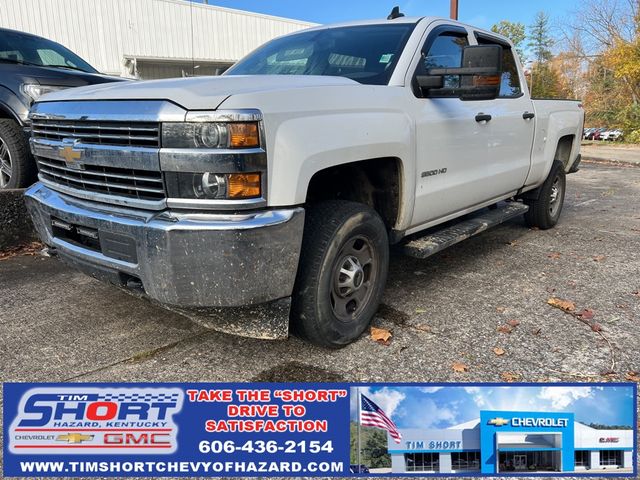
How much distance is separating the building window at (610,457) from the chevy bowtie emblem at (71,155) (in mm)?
2839

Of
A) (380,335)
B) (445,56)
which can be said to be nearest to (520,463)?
(380,335)

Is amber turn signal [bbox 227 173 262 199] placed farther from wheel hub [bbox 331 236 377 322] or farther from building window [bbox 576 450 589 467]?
building window [bbox 576 450 589 467]

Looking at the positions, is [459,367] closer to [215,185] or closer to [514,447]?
[514,447]

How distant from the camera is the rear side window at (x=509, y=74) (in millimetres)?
4949

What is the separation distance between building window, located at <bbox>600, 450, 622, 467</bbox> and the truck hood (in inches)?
84.6

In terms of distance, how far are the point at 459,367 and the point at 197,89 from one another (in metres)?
1.99

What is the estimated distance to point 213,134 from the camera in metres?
2.40

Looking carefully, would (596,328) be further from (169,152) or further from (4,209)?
(4,209)

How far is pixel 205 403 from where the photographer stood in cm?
248

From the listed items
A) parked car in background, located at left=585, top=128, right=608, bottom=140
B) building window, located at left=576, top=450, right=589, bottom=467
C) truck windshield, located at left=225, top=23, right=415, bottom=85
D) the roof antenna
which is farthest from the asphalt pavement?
parked car in background, located at left=585, top=128, right=608, bottom=140

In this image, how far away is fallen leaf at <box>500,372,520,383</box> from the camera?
9.39ft

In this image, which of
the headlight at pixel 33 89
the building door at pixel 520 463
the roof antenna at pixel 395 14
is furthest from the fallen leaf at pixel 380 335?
the headlight at pixel 33 89

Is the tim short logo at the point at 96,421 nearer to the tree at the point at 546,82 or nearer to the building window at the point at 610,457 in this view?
the building window at the point at 610,457

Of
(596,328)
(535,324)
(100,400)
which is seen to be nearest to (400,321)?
(535,324)
